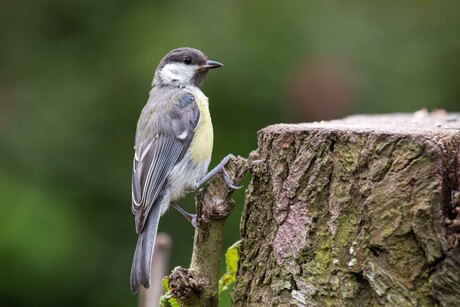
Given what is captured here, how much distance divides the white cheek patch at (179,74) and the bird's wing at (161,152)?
26 centimetres

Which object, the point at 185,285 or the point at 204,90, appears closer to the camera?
the point at 185,285

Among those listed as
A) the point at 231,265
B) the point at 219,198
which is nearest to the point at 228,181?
the point at 219,198

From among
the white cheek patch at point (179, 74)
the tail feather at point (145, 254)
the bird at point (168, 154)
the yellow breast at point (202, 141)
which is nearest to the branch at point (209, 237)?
the tail feather at point (145, 254)

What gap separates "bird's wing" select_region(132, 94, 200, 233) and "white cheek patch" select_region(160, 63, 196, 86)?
260 mm

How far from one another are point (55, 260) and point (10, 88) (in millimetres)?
1380

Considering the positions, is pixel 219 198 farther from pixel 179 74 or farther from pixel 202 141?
pixel 179 74

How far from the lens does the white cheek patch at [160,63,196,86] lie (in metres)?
4.14

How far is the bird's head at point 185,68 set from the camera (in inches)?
163

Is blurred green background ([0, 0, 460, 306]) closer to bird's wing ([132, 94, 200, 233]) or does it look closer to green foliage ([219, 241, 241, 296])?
bird's wing ([132, 94, 200, 233])

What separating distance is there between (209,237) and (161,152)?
866 mm

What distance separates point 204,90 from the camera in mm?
5477

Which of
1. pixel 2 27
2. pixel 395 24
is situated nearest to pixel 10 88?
pixel 2 27

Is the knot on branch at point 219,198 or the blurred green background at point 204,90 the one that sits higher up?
the blurred green background at point 204,90

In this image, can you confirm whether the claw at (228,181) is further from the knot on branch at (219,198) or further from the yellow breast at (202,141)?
the yellow breast at (202,141)
